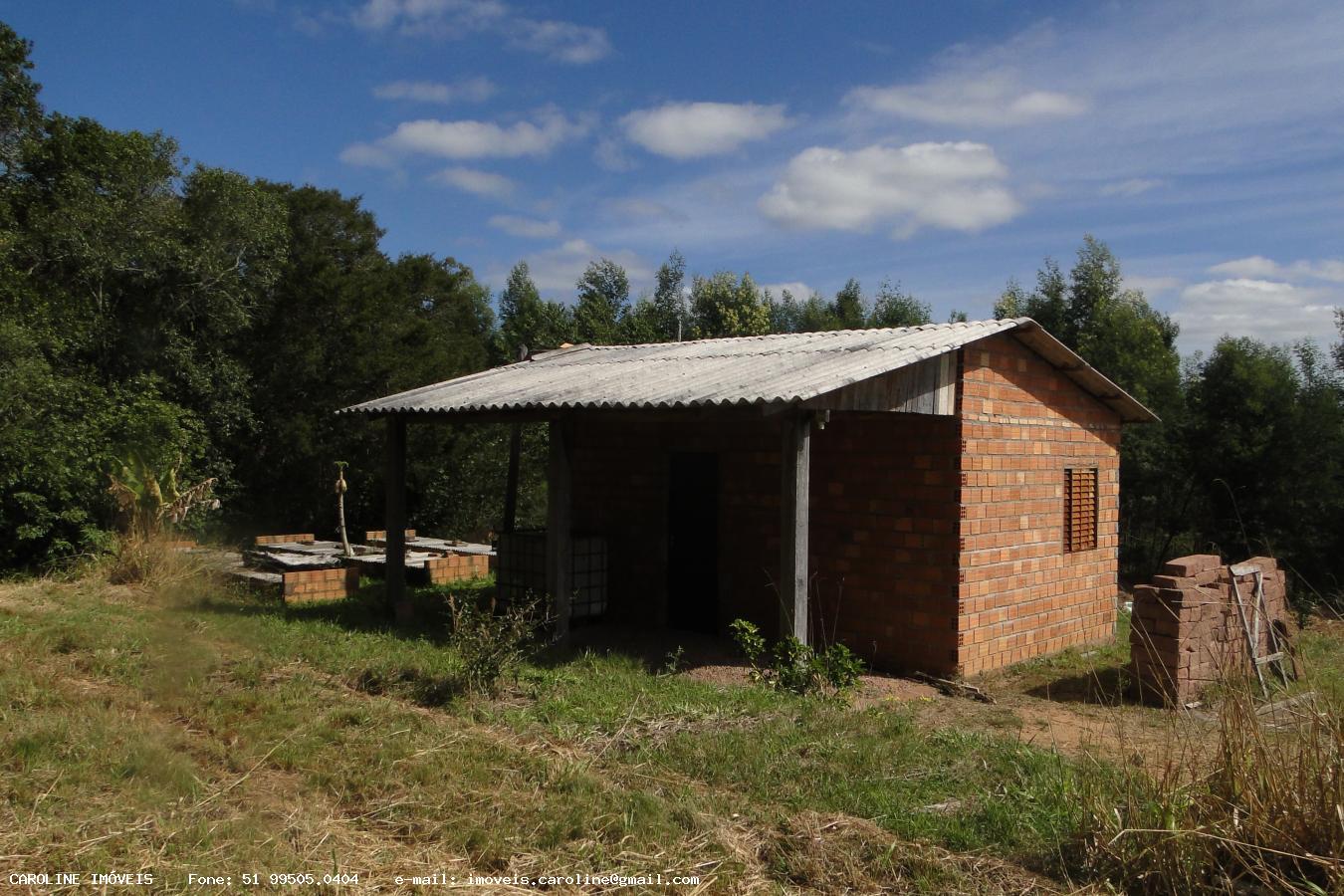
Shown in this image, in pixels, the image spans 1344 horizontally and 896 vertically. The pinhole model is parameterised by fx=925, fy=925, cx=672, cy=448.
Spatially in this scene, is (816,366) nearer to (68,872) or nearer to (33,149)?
(68,872)

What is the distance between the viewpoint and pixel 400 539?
1068 centimetres

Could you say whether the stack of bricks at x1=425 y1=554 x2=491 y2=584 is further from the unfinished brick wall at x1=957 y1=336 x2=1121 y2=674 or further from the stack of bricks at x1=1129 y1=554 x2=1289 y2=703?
the stack of bricks at x1=1129 y1=554 x2=1289 y2=703

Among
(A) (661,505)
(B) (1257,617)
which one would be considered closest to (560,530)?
(A) (661,505)

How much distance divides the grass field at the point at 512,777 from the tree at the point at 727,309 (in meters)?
Result: 35.1

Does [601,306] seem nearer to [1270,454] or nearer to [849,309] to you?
[849,309]

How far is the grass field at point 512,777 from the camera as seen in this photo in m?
4.25

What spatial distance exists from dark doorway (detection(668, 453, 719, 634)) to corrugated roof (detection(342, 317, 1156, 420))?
1205 mm

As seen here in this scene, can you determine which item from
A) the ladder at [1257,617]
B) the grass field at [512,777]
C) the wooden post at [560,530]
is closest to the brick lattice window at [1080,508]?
the ladder at [1257,617]

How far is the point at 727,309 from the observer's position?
43406mm

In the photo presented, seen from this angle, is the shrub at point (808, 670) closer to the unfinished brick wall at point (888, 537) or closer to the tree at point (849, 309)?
the unfinished brick wall at point (888, 537)

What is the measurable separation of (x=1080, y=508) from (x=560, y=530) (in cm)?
586

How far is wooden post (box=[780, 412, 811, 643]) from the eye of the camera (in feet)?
24.1

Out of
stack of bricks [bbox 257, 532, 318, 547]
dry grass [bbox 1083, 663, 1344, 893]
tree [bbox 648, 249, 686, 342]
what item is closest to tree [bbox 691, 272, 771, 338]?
tree [bbox 648, 249, 686, 342]

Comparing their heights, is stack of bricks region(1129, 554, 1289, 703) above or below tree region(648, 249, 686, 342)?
below
